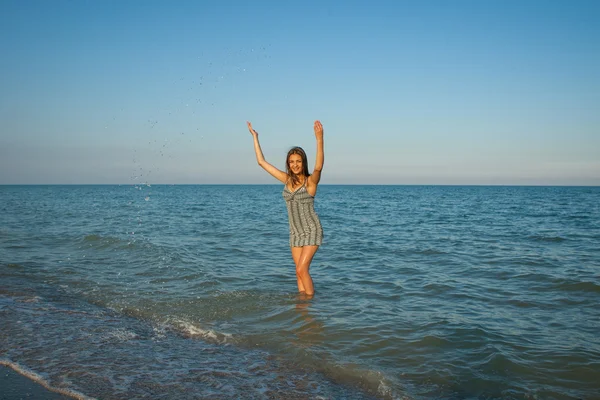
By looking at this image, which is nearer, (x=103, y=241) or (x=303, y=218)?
(x=303, y=218)

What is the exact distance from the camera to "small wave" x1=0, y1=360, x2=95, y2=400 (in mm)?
3852

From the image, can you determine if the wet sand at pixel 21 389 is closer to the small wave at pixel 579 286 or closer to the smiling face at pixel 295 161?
the smiling face at pixel 295 161

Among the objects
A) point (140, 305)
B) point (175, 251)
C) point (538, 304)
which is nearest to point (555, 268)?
point (538, 304)

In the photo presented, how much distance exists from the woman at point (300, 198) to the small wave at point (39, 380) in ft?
12.9

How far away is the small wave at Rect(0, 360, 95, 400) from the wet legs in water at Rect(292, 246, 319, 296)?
397 centimetres

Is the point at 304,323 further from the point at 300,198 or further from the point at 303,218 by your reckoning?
the point at 300,198

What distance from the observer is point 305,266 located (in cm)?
748

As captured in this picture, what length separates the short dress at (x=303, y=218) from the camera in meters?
7.16

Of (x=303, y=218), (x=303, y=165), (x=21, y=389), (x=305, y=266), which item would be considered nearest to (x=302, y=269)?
(x=305, y=266)

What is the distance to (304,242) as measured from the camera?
7316 mm

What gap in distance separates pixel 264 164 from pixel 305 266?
1.73m

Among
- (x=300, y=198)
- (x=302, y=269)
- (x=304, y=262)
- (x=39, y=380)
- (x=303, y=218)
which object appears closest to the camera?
(x=39, y=380)

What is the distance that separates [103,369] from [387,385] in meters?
2.70

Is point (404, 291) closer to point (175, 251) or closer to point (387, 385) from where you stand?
point (387, 385)
